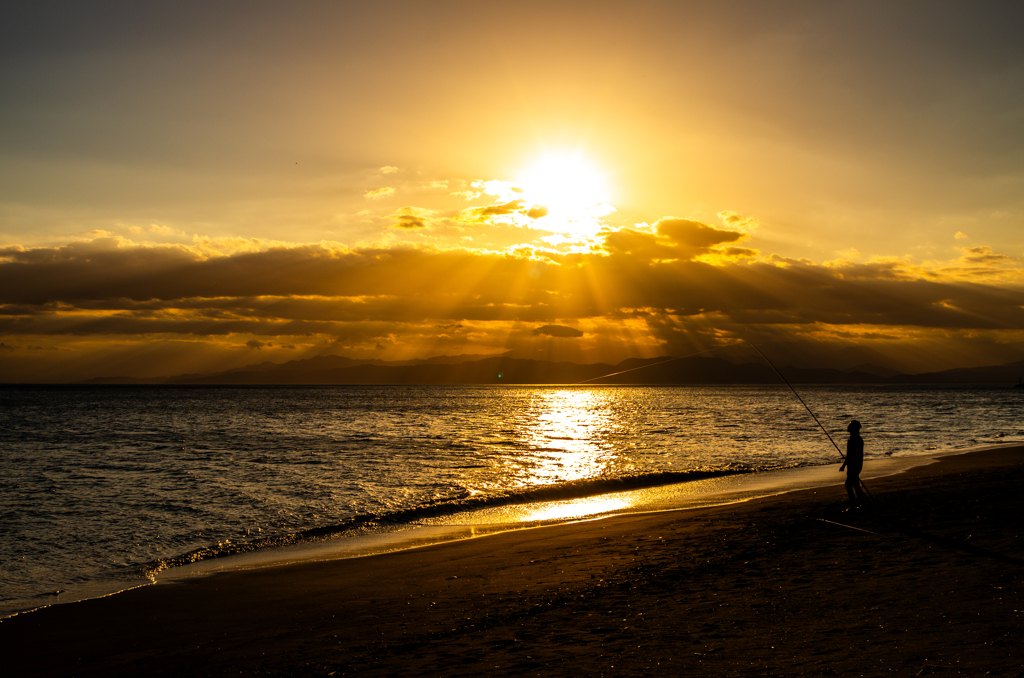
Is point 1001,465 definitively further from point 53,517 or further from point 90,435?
point 90,435

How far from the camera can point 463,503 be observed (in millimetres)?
21203

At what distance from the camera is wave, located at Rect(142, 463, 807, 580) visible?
49.6 ft

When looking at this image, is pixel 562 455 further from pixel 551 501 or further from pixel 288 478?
pixel 288 478

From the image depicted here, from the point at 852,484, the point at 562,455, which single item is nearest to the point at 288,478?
the point at 562,455

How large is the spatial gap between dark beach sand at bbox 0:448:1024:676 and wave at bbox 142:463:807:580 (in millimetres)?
2823

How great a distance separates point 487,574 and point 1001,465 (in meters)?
22.6

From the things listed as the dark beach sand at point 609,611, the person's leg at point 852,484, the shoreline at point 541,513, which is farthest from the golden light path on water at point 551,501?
the person's leg at point 852,484

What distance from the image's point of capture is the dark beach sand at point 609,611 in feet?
22.0

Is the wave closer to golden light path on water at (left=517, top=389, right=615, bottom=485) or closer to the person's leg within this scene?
golden light path on water at (left=517, top=389, right=615, bottom=485)

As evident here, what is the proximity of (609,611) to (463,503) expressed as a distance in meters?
13.2

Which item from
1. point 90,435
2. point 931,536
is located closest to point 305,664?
point 931,536

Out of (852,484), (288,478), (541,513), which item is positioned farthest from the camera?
(288,478)

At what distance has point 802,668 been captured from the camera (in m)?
6.16

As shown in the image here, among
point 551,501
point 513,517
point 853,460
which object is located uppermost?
point 853,460
